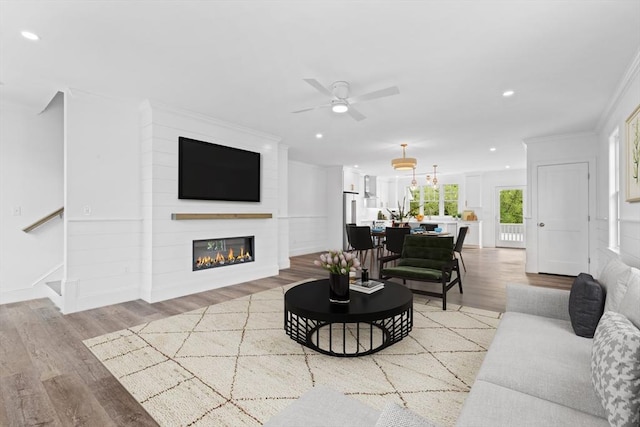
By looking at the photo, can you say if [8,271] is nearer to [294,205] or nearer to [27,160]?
[27,160]

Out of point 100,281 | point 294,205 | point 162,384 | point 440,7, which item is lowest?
point 162,384

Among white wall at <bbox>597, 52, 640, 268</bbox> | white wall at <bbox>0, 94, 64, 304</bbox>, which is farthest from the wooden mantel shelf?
white wall at <bbox>597, 52, 640, 268</bbox>

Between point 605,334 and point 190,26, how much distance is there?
10.1 ft

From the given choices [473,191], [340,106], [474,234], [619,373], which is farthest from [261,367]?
[473,191]

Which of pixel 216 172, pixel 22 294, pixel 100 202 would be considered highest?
pixel 216 172

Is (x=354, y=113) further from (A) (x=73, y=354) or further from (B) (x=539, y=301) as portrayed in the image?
(A) (x=73, y=354)

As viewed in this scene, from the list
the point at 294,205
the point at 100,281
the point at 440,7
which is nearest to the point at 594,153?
the point at 440,7

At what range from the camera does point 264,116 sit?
14.9ft

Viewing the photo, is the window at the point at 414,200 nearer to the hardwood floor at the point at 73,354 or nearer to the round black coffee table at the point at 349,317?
the hardwood floor at the point at 73,354

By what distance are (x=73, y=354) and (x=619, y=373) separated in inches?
138

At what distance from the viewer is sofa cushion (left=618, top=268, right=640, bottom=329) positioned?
58.4 inches

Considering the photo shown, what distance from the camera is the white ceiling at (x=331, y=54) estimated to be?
85.9 inches

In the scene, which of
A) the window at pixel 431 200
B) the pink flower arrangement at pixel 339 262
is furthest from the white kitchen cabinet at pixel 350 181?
the pink flower arrangement at pixel 339 262

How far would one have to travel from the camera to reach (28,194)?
418cm
